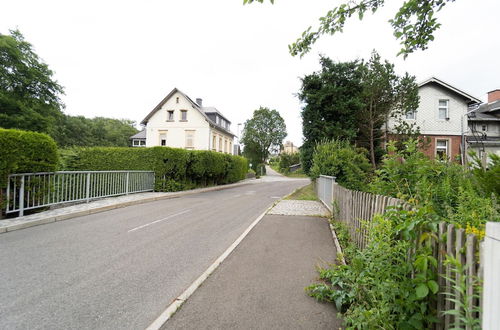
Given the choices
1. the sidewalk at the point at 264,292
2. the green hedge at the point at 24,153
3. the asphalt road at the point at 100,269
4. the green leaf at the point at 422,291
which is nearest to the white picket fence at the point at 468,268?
the green leaf at the point at 422,291

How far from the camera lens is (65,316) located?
2.75 meters

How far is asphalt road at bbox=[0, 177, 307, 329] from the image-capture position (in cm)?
280

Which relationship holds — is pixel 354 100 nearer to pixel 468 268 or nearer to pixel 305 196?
pixel 305 196

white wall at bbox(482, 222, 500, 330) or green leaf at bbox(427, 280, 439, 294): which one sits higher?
white wall at bbox(482, 222, 500, 330)

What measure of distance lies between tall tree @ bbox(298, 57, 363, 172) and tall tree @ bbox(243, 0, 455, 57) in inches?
420

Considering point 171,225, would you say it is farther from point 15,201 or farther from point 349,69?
point 349,69

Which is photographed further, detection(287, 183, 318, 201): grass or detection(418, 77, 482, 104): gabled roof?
detection(418, 77, 482, 104): gabled roof

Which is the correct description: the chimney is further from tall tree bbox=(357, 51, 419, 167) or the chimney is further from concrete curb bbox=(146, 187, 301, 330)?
concrete curb bbox=(146, 187, 301, 330)

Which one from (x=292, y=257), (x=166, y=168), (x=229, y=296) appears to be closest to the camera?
(x=229, y=296)

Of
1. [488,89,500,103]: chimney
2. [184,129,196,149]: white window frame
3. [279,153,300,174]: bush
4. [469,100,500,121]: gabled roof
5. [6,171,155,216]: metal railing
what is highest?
[488,89,500,103]: chimney

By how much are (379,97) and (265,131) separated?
157ft

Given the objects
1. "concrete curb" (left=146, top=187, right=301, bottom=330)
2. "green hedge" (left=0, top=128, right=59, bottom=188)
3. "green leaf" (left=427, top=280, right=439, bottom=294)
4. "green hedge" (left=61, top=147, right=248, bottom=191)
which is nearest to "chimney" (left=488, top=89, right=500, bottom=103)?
"green hedge" (left=61, top=147, right=248, bottom=191)

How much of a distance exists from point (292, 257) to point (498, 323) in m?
3.65

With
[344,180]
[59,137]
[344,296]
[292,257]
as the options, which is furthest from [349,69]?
[59,137]
